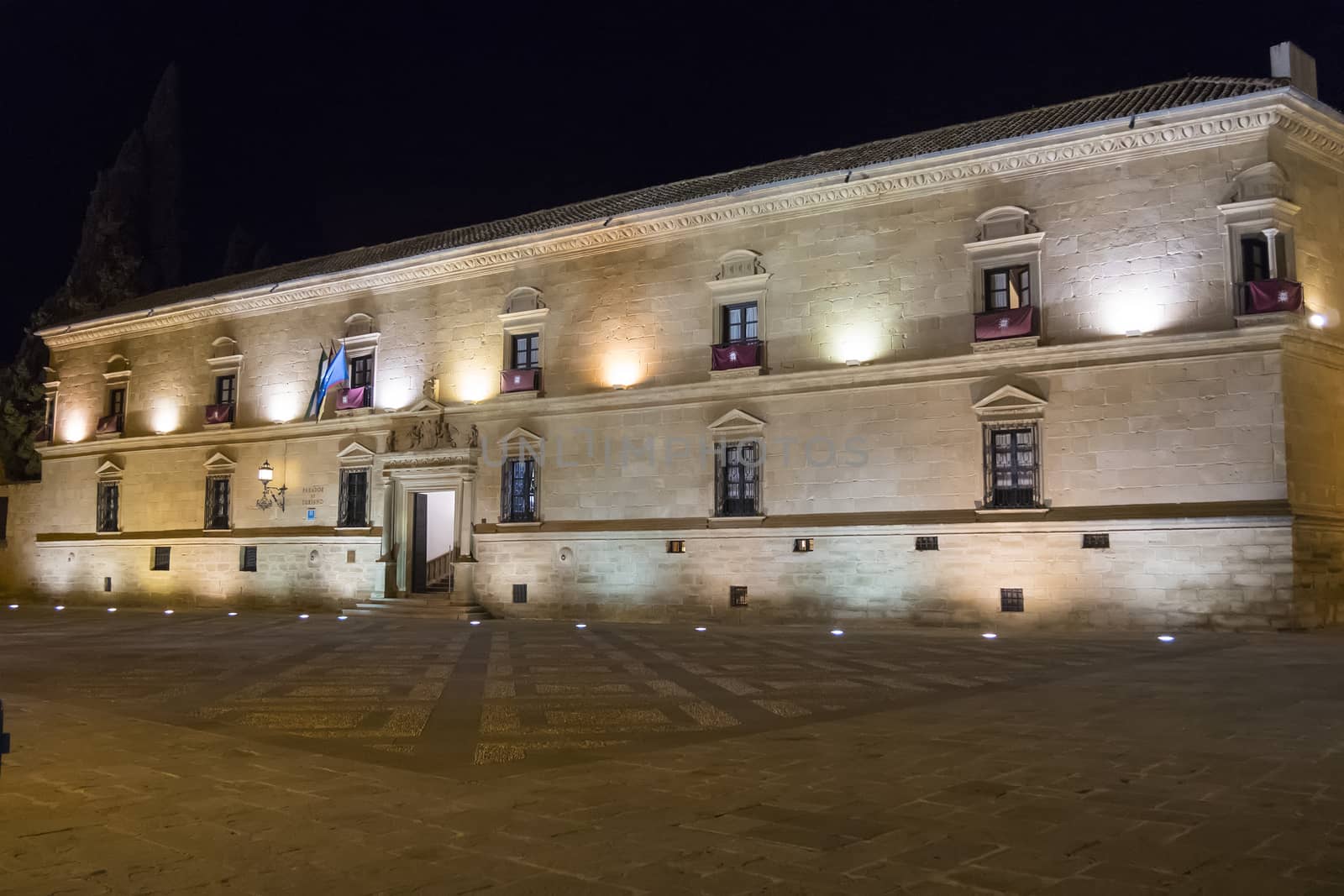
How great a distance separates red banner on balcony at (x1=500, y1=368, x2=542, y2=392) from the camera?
79.3ft

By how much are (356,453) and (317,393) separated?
6.30 ft

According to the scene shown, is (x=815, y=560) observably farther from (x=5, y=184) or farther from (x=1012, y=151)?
(x=5, y=184)

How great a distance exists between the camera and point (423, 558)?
87.8 feet

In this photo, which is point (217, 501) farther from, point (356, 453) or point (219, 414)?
point (356, 453)

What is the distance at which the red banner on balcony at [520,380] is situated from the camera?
951 inches

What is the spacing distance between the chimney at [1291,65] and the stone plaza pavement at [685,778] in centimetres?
1161

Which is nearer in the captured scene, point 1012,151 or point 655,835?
point 655,835

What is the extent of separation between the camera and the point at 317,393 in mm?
26875

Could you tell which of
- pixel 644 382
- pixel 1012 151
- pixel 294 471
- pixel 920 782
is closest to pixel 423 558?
pixel 294 471

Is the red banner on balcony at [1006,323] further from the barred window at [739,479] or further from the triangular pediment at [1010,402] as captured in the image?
the barred window at [739,479]

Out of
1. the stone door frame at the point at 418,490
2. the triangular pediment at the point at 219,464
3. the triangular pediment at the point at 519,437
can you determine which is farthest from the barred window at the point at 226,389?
the triangular pediment at the point at 519,437

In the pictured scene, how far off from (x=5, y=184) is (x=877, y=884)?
65.0 metres

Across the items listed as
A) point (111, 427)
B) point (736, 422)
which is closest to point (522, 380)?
point (736, 422)

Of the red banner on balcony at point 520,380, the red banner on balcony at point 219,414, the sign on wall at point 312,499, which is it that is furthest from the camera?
the red banner on balcony at point 219,414
